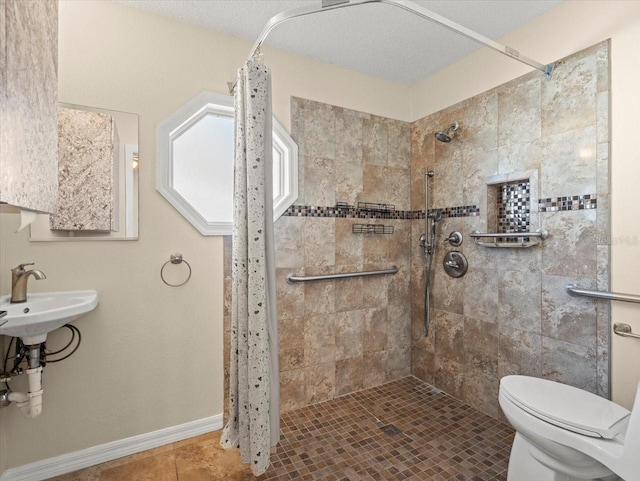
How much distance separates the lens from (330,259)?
240cm

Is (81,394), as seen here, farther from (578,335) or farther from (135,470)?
(578,335)

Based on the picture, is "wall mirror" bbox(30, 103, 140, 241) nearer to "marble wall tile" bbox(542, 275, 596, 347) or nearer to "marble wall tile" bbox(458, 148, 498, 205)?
"marble wall tile" bbox(458, 148, 498, 205)

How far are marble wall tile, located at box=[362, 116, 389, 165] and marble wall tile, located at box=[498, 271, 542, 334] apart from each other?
51.3 inches

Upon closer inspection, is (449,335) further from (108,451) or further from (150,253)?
(108,451)

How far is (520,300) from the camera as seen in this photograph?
199 cm

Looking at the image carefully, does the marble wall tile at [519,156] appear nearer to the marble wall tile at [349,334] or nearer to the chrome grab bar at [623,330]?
the chrome grab bar at [623,330]

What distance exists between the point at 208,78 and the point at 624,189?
2.45 meters

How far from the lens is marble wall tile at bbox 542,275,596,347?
168 cm

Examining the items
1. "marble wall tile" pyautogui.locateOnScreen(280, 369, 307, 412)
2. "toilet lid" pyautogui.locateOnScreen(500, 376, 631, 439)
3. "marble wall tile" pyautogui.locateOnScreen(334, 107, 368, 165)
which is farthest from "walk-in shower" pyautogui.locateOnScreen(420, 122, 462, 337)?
"marble wall tile" pyautogui.locateOnScreen(280, 369, 307, 412)

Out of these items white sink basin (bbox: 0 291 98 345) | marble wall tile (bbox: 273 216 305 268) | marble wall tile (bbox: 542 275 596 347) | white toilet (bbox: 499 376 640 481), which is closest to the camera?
white toilet (bbox: 499 376 640 481)

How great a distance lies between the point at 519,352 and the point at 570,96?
1566 millimetres

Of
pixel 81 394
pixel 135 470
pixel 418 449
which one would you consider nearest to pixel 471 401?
pixel 418 449


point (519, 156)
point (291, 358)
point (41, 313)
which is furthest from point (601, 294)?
point (41, 313)

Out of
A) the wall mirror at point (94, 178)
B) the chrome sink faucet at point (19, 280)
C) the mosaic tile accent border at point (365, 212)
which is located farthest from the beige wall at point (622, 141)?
the chrome sink faucet at point (19, 280)
